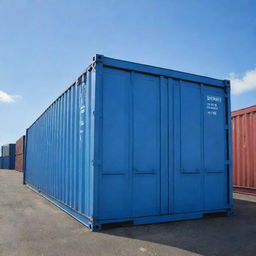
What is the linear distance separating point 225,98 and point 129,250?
4903mm

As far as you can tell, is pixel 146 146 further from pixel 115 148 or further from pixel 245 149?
pixel 245 149

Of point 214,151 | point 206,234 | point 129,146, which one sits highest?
point 129,146

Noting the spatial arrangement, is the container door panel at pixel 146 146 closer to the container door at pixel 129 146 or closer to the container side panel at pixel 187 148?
the container door at pixel 129 146

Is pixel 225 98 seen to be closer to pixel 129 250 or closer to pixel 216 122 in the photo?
pixel 216 122

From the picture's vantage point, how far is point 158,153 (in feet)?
19.9

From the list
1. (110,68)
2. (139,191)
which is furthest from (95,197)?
(110,68)

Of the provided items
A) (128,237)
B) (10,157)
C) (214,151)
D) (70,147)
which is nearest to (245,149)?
(214,151)

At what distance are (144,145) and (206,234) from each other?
7.18 ft

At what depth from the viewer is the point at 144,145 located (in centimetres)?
593

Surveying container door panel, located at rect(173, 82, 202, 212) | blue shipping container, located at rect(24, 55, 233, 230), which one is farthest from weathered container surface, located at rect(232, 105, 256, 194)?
container door panel, located at rect(173, 82, 202, 212)

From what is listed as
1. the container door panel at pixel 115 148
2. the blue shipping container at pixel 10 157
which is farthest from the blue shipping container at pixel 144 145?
the blue shipping container at pixel 10 157

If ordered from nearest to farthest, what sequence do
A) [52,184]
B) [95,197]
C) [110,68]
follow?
[95,197] < [110,68] < [52,184]

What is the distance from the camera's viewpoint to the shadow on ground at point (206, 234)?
→ 4.22 m

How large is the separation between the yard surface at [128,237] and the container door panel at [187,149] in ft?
1.67
